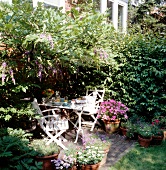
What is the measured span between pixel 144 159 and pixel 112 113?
1713 millimetres

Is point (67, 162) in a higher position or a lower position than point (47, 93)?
lower

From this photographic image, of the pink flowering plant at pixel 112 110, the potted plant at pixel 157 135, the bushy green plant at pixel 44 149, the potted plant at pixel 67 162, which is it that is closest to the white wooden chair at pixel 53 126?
the bushy green plant at pixel 44 149

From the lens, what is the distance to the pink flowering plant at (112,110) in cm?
559

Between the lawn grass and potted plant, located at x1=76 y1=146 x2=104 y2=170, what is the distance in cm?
41

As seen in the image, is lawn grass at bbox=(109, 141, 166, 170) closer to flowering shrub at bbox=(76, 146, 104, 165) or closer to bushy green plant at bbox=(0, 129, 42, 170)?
flowering shrub at bbox=(76, 146, 104, 165)

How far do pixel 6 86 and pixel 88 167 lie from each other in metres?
1.98

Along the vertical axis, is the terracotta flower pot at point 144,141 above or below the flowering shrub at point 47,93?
below

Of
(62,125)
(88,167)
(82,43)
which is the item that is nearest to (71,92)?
(62,125)

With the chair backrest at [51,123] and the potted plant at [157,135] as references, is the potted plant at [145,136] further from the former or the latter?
the chair backrest at [51,123]

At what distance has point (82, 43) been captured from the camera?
3.97m

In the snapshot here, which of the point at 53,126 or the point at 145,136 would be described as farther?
the point at 145,136

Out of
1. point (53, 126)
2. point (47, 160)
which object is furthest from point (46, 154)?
point (53, 126)

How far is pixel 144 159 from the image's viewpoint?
13.6 feet

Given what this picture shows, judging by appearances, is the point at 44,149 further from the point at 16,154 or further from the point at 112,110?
the point at 112,110
